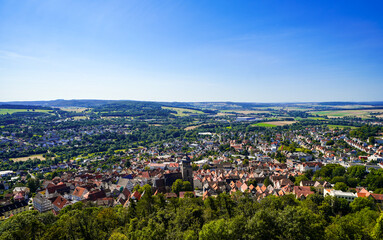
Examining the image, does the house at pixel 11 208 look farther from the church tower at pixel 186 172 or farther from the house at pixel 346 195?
the house at pixel 346 195

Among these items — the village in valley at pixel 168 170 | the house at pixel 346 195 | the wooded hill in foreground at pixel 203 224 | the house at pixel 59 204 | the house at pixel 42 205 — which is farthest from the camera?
the village in valley at pixel 168 170

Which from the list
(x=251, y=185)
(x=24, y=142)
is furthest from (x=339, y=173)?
(x=24, y=142)

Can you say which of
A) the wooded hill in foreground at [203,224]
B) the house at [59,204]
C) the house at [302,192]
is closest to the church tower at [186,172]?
the wooded hill in foreground at [203,224]

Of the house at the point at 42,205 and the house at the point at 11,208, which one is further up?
the house at the point at 42,205

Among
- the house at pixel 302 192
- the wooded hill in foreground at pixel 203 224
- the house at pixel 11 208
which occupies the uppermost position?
the wooded hill in foreground at pixel 203 224

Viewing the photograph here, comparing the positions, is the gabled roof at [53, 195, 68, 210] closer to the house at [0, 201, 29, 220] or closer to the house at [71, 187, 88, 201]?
the house at [71, 187, 88, 201]

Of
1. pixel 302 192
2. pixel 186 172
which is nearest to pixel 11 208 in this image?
pixel 186 172

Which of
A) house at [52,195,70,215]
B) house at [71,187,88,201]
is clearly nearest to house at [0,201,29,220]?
house at [52,195,70,215]

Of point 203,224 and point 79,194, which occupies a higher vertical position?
point 203,224

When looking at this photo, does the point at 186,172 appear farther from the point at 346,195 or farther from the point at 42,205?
the point at 346,195
